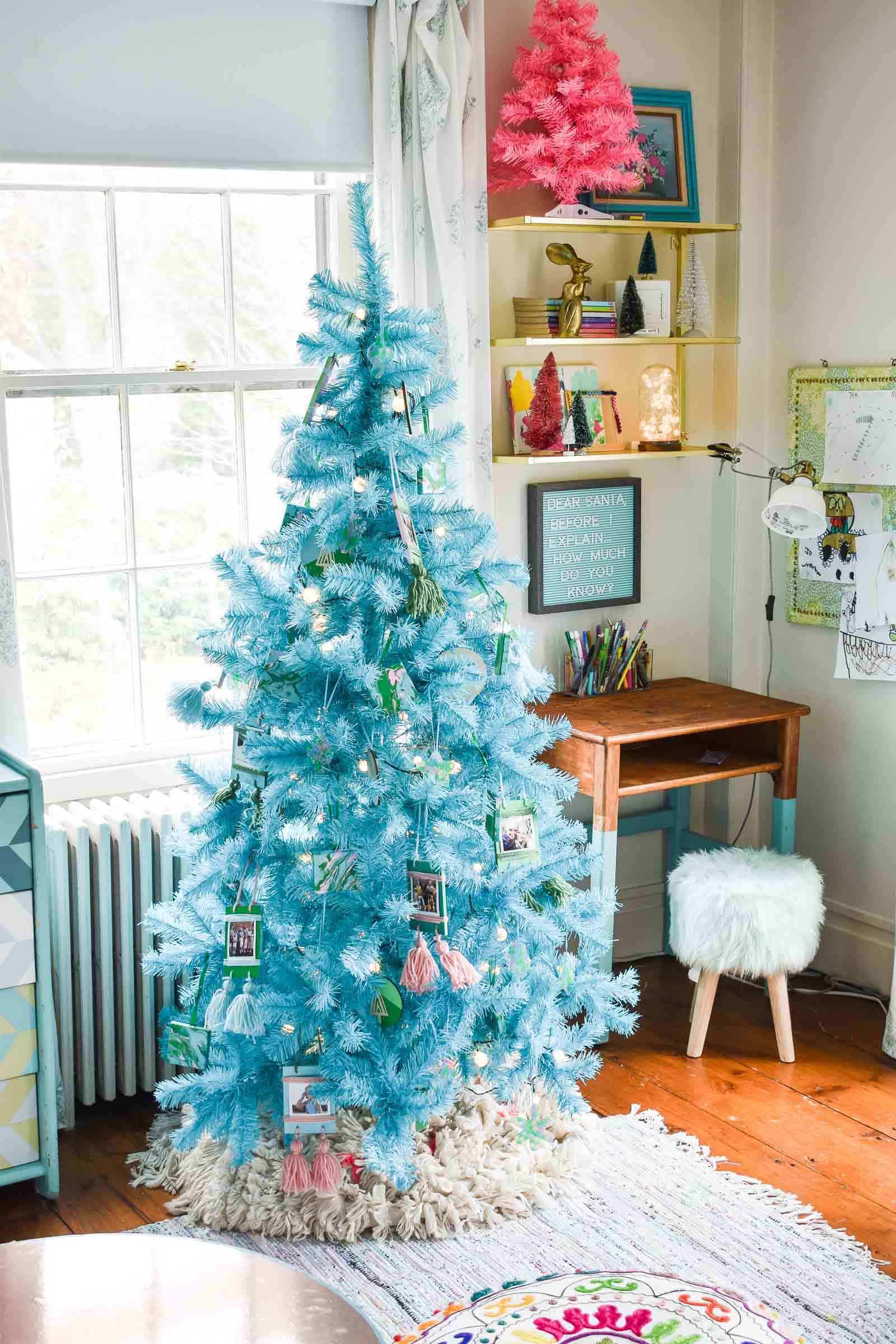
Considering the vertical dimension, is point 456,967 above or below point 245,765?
below

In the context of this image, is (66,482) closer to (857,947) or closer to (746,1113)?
(746,1113)

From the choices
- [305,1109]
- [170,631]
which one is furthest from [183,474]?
[305,1109]

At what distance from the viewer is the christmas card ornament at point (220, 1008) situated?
2.62m

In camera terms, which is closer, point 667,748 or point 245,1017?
point 245,1017

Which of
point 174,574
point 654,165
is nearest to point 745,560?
point 654,165

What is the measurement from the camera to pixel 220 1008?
2.62 metres

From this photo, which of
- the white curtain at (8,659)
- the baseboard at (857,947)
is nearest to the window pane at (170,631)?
the white curtain at (8,659)

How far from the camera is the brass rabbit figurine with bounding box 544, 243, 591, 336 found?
3350mm

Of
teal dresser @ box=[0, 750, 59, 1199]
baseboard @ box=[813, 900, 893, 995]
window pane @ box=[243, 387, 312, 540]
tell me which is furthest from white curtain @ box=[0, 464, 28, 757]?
baseboard @ box=[813, 900, 893, 995]

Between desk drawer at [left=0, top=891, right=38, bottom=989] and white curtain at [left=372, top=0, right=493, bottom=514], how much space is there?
1.23 m

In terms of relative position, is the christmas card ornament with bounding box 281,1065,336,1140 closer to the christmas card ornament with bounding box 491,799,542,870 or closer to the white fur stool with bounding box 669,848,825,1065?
the christmas card ornament with bounding box 491,799,542,870

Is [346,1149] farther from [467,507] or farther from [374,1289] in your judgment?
[467,507]

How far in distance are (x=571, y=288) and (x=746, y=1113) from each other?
76.4 inches

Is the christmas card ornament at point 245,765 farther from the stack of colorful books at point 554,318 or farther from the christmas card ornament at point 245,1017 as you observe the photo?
the stack of colorful books at point 554,318
